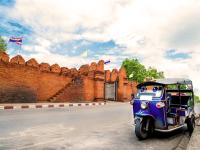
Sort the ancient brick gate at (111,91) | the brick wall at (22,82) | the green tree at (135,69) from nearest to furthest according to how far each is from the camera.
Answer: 1. the brick wall at (22,82)
2. the ancient brick gate at (111,91)
3. the green tree at (135,69)

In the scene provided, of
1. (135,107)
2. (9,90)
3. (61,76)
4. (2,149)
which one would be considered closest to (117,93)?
(61,76)

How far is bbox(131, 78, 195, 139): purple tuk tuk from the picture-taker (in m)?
8.60

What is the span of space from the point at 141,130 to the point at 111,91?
3089cm

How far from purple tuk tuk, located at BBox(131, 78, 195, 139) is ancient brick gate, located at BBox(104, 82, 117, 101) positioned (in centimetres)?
2820

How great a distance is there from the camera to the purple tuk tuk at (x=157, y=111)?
8602 millimetres

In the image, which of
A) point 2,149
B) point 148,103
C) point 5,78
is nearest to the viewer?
point 2,149

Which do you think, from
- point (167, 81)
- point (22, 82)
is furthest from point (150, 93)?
point (22, 82)

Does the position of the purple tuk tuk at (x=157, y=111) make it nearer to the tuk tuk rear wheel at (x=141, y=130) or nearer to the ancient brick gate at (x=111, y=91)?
the tuk tuk rear wheel at (x=141, y=130)

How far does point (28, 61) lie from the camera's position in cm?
2545

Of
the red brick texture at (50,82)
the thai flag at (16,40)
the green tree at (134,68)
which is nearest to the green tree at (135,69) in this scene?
the green tree at (134,68)

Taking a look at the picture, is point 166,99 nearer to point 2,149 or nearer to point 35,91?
→ point 2,149

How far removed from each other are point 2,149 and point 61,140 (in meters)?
1.82

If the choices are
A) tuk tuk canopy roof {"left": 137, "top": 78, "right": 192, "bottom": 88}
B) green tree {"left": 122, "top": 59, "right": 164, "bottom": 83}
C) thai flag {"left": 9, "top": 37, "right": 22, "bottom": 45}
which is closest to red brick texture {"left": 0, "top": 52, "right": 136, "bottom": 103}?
thai flag {"left": 9, "top": 37, "right": 22, "bottom": 45}

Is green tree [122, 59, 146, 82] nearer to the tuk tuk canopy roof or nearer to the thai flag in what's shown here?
the thai flag
